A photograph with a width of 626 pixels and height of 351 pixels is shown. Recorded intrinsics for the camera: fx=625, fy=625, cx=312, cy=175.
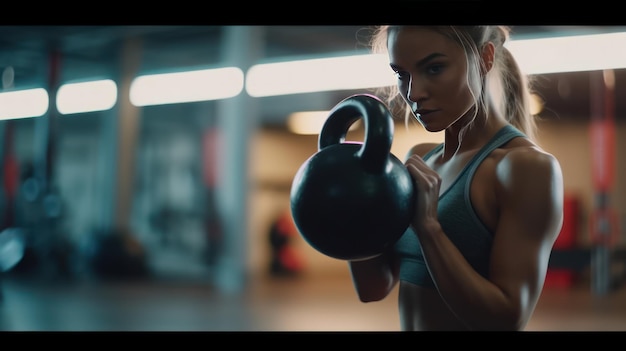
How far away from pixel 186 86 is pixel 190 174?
1353mm

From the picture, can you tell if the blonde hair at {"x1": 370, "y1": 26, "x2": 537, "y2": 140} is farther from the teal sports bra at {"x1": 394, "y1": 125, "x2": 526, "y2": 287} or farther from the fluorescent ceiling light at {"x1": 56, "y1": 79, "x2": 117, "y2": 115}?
the fluorescent ceiling light at {"x1": 56, "y1": 79, "x2": 117, "y2": 115}

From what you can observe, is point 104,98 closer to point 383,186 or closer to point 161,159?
point 161,159

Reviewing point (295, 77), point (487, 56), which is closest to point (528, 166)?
point (487, 56)

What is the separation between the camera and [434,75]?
0.82m

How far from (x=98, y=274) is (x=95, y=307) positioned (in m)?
1.99

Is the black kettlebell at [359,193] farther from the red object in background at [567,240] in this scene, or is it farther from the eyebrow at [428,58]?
the red object in background at [567,240]

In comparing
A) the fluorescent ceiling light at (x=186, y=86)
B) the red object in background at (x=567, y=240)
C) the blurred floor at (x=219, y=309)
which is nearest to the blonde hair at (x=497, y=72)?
the blurred floor at (x=219, y=309)

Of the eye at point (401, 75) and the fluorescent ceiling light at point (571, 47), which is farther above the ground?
the fluorescent ceiling light at point (571, 47)

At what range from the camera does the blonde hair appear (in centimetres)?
83

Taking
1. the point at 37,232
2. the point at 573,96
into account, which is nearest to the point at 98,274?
the point at 37,232

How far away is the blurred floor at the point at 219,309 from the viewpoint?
11.9 feet

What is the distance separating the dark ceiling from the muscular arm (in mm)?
4513

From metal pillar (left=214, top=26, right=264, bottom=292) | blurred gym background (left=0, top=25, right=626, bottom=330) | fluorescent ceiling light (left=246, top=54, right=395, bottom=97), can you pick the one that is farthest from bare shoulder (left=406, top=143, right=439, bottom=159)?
metal pillar (left=214, top=26, right=264, bottom=292)

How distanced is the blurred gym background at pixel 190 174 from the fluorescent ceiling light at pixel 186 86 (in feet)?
0.28
